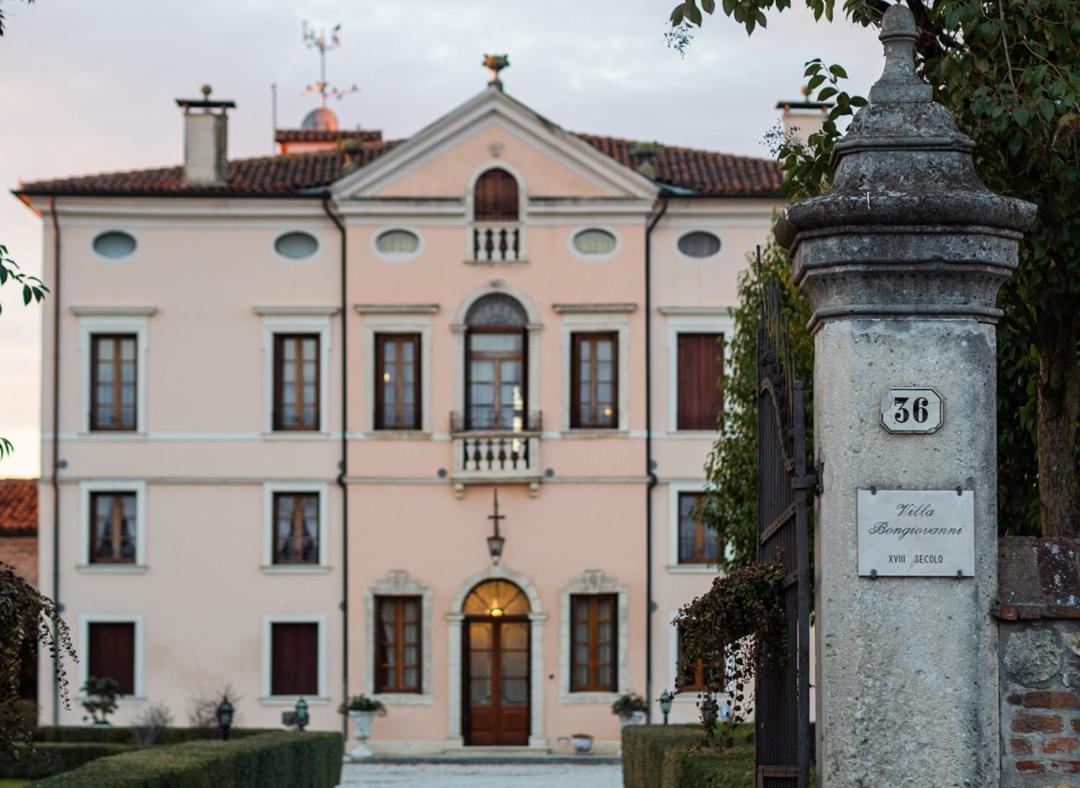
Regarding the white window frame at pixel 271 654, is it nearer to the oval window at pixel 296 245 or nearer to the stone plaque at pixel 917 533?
the oval window at pixel 296 245

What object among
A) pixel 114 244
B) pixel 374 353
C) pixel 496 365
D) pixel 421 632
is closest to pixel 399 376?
pixel 374 353

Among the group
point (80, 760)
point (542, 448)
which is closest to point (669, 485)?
point (542, 448)

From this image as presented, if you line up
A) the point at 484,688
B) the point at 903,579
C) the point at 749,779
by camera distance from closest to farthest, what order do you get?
the point at 903,579 < the point at 749,779 < the point at 484,688

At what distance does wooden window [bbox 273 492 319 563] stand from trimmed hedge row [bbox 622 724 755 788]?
495 inches

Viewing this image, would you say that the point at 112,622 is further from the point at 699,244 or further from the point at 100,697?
the point at 699,244

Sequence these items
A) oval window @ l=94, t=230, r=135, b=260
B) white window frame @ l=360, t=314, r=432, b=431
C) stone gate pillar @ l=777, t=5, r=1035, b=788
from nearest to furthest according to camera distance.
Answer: stone gate pillar @ l=777, t=5, r=1035, b=788, white window frame @ l=360, t=314, r=432, b=431, oval window @ l=94, t=230, r=135, b=260

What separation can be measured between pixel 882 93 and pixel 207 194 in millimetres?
28311

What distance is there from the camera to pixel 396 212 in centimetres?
3453

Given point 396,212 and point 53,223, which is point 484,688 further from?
point 53,223

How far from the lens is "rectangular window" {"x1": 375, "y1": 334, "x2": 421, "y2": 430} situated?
3459 centimetres

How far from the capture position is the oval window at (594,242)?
3466 cm

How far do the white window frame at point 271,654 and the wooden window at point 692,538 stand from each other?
591cm

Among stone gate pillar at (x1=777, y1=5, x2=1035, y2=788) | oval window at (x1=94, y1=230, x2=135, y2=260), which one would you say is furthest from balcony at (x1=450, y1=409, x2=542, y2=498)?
stone gate pillar at (x1=777, y1=5, x2=1035, y2=788)

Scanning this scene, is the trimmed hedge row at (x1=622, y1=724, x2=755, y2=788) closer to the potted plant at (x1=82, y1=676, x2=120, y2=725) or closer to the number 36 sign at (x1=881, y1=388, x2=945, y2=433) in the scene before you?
the number 36 sign at (x1=881, y1=388, x2=945, y2=433)
